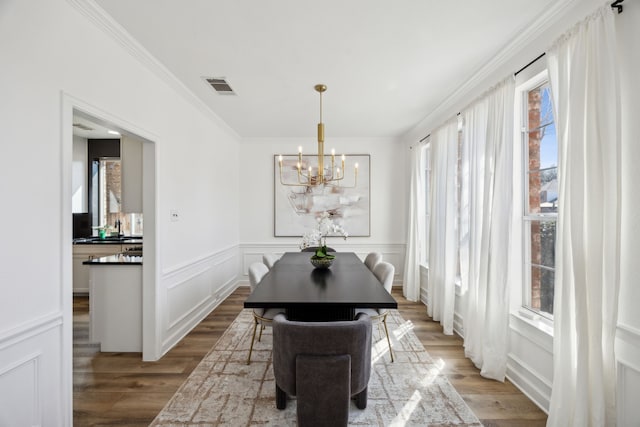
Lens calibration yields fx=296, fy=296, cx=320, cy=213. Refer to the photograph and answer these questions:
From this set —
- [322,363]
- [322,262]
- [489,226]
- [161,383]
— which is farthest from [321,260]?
[161,383]

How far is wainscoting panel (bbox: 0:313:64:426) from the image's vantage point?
4.98 ft

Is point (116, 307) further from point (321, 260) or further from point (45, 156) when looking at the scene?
point (321, 260)

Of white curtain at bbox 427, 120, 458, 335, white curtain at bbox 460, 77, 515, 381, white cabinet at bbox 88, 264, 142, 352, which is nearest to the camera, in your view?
white curtain at bbox 460, 77, 515, 381

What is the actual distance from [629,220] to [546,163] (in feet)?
2.95

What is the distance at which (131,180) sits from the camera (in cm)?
298

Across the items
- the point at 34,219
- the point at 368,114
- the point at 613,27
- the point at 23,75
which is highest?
the point at 368,114

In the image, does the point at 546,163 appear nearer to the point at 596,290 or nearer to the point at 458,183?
the point at 596,290

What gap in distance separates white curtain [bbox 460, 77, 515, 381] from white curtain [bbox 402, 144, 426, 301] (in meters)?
1.65

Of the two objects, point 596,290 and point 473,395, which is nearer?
point 596,290

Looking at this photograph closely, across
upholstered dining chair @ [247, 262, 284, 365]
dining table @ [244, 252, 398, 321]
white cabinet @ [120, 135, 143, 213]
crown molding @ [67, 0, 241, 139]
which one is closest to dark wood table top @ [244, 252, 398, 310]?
dining table @ [244, 252, 398, 321]

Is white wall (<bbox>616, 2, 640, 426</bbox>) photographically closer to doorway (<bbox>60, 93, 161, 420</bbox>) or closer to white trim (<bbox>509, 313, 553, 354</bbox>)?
white trim (<bbox>509, 313, 553, 354</bbox>)

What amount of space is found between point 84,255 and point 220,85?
3.61 metres

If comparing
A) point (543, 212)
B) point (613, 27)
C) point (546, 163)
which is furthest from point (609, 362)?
point (613, 27)

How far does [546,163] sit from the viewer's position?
7.68 ft
